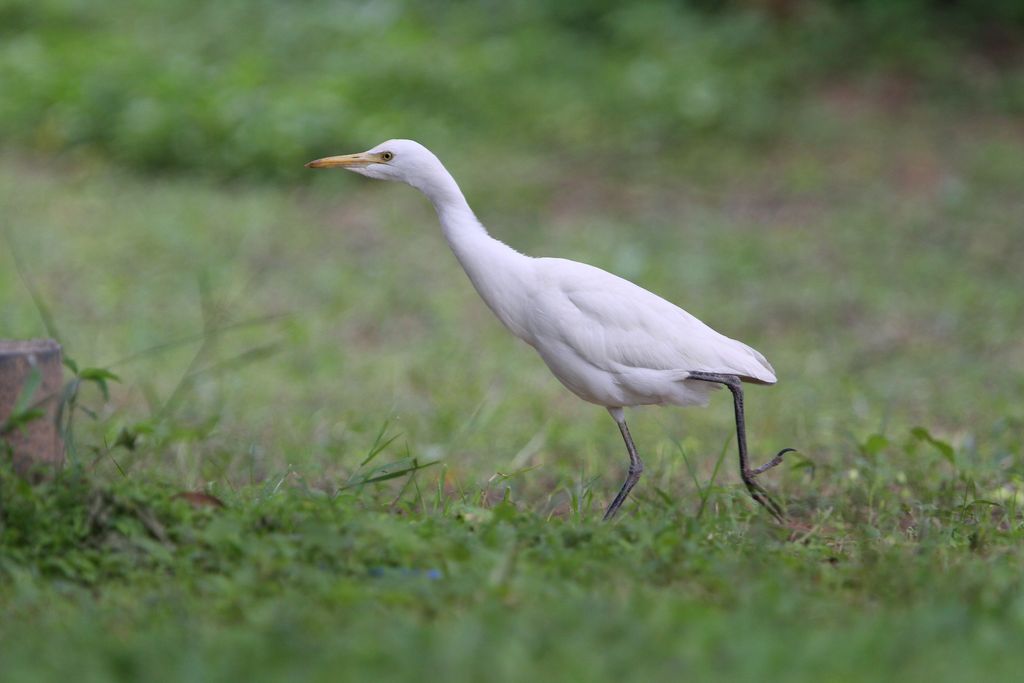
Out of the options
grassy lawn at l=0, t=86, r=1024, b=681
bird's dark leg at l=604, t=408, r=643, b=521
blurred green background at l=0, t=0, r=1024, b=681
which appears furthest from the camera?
bird's dark leg at l=604, t=408, r=643, b=521

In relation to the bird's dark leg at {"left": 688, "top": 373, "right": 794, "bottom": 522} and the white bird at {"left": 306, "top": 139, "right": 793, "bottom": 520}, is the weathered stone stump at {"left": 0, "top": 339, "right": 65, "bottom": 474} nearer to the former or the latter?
the white bird at {"left": 306, "top": 139, "right": 793, "bottom": 520}

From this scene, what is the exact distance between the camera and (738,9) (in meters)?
12.3

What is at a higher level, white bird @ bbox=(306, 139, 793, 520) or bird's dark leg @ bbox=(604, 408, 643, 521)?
white bird @ bbox=(306, 139, 793, 520)

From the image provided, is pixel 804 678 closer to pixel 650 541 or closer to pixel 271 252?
pixel 650 541

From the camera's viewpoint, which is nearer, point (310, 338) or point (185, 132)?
point (310, 338)

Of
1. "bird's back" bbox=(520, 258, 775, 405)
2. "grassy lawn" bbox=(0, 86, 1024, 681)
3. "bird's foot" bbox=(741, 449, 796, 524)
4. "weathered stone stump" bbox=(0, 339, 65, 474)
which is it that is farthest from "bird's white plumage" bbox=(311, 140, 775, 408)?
"weathered stone stump" bbox=(0, 339, 65, 474)

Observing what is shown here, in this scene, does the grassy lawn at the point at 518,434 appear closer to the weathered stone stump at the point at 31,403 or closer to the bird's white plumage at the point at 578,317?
the weathered stone stump at the point at 31,403

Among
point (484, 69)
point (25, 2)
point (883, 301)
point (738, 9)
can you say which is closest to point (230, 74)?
point (484, 69)

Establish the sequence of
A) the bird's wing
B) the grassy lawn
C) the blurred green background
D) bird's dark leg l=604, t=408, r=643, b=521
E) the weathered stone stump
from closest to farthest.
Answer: the grassy lawn → the blurred green background → the weathered stone stump → the bird's wing → bird's dark leg l=604, t=408, r=643, b=521

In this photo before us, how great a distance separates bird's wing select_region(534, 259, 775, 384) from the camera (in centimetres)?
388

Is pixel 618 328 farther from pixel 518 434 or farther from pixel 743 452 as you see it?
pixel 518 434

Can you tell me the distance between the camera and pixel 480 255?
12.8 feet

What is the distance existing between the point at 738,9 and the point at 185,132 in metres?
5.11

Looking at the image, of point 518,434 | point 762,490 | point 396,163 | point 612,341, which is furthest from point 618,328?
point 518,434
